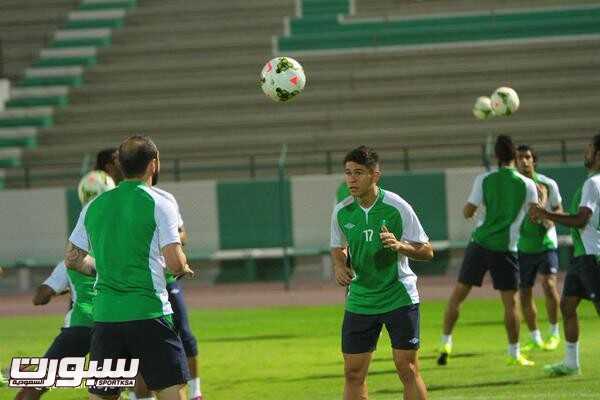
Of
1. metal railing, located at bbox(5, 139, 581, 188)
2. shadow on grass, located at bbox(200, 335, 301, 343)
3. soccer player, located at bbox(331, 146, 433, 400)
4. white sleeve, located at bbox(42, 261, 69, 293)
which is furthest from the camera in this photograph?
metal railing, located at bbox(5, 139, 581, 188)

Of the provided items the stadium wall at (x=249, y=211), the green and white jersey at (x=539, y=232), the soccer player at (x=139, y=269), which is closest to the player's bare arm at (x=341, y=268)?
the soccer player at (x=139, y=269)

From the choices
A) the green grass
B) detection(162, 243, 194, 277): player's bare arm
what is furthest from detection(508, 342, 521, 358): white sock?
detection(162, 243, 194, 277): player's bare arm

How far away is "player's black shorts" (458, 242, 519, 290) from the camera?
13648mm

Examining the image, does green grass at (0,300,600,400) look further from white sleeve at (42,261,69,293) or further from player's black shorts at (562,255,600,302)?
white sleeve at (42,261,69,293)

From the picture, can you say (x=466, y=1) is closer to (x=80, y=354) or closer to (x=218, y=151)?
A: (x=218, y=151)

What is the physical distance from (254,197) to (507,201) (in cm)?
1256

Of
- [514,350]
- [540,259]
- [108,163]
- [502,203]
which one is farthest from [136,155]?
[540,259]

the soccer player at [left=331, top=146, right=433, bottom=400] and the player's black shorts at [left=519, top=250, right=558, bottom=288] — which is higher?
the soccer player at [left=331, top=146, right=433, bottom=400]

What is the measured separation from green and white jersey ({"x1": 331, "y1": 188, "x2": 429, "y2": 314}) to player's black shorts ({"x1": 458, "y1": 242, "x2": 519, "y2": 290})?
4465 mm

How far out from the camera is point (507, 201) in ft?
44.8

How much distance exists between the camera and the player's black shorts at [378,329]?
9195 millimetres

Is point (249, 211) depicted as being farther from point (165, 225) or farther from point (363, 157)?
point (165, 225)

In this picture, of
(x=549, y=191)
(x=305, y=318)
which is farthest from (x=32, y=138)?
(x=549, y=191)

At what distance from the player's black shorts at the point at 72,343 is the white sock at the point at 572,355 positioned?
4.68 metres
